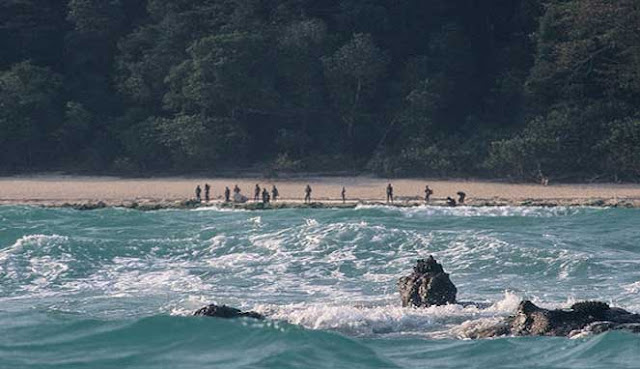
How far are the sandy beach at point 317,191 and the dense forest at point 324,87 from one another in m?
1.35

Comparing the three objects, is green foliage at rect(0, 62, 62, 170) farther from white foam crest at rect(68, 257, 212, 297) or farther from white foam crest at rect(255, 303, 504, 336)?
white foam crest at rect(255, 303, 504, 336)

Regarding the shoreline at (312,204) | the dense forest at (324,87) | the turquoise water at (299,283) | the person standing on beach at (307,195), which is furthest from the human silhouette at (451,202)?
the dense forest at (324,87)

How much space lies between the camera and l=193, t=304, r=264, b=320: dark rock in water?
26516 millimetres

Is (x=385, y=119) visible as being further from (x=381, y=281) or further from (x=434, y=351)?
(x=434, y=351)

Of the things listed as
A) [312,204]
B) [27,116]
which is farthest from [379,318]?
[27,116]

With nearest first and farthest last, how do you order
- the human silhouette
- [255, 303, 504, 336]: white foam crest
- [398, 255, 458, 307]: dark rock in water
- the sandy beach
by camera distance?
[255, 303, 504, 336]: white foam crest
[398, 255, 458, 307]: dark rock in water
the human silhouette
the sandy beach

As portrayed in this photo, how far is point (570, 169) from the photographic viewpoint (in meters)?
50.7

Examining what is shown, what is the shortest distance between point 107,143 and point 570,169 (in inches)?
657

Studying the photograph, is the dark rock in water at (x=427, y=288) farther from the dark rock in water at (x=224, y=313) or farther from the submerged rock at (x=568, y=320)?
the dark rock in water at (x=224, y=313)

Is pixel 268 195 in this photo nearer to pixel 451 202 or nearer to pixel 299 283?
pixel 451 202

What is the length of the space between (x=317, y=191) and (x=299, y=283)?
17008 mm

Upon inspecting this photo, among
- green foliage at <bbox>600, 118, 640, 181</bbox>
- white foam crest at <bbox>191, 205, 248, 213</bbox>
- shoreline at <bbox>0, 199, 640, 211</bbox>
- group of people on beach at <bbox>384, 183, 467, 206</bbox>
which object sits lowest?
white foam crest at <bbox>191, 205, 248, 213</bbox>

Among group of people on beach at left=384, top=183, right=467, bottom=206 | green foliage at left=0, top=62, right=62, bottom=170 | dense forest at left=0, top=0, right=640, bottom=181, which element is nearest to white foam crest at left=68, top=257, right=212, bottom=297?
group of people on beach at left=384, top=183, right=467, bottom=206

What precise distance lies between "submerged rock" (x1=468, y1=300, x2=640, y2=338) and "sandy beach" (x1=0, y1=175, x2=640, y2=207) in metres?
20.4
